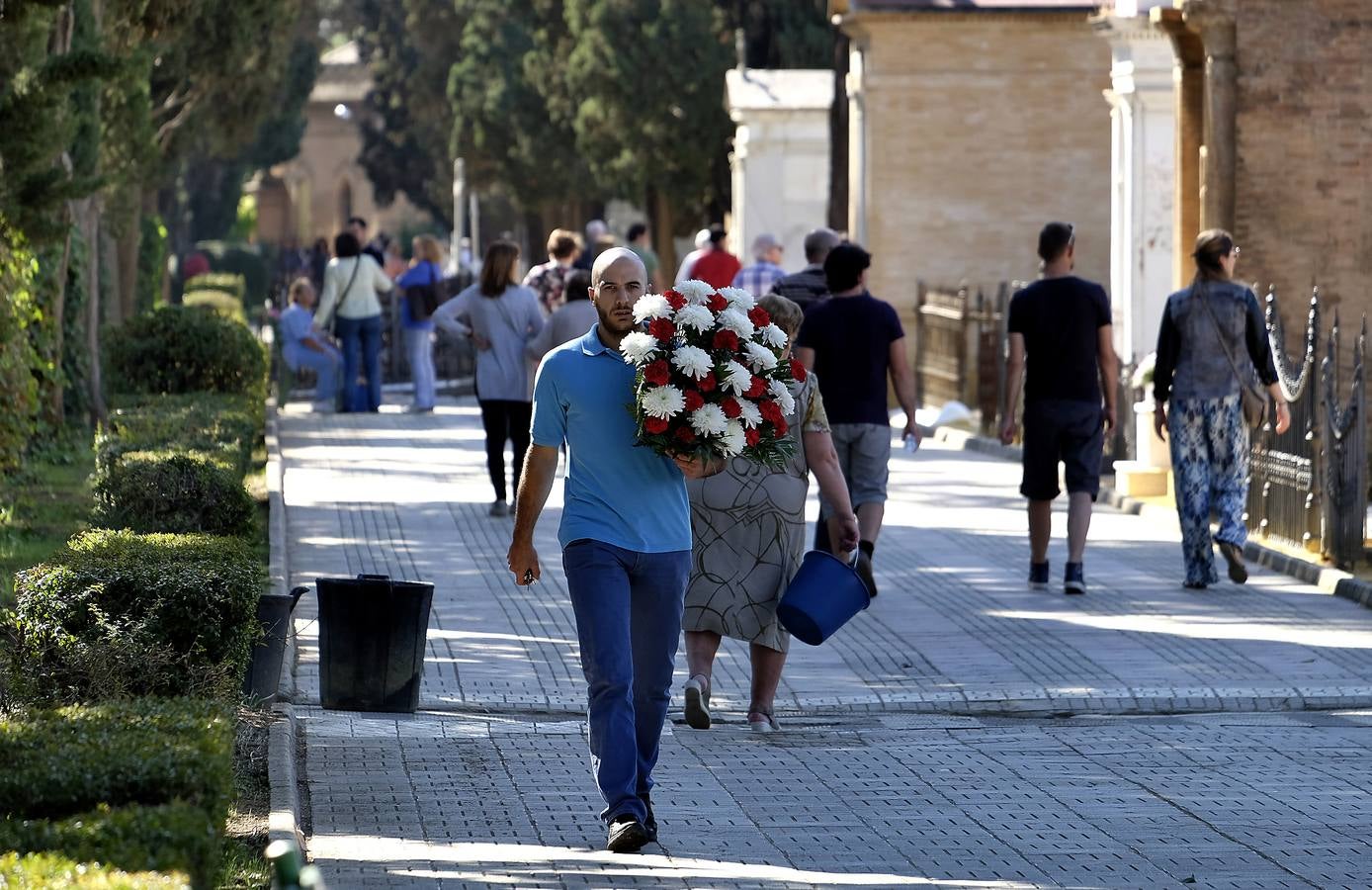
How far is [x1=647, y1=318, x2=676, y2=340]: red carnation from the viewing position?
6902 mm

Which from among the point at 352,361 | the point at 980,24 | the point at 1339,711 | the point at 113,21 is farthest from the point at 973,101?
the point at 1339,711

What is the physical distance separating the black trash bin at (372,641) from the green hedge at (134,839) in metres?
3.67

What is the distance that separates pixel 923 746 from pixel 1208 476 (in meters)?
4.37

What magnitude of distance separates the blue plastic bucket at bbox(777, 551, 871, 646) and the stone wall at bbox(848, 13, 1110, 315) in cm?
1773

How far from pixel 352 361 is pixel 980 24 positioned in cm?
821

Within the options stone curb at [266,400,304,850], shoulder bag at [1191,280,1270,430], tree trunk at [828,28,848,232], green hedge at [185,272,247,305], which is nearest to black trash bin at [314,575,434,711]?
stone curb at [266,400,304,850]

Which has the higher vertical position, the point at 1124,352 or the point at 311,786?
the point at 1124,352

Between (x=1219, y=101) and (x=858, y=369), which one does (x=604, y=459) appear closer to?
(x=858, y=369)

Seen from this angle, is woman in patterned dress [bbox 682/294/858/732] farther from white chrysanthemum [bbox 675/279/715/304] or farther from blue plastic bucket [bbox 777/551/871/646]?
white chrysanthemum [bbox 675/279/715/304]

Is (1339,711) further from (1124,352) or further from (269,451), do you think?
(269,451)

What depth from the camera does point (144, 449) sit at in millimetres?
12156

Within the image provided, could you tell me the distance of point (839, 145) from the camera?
3059 centimetres

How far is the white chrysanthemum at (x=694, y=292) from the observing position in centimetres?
710

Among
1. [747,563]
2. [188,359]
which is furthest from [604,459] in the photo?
[188,359]
